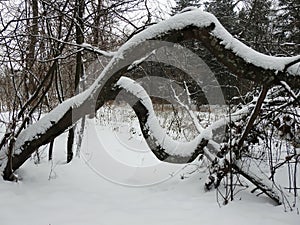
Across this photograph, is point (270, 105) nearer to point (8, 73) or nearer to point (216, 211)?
point (216, 211)

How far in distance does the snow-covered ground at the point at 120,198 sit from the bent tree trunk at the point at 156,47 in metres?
0.31

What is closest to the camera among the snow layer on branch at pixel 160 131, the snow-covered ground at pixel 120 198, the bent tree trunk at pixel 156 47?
the snow-covered ground at pixel 120 198

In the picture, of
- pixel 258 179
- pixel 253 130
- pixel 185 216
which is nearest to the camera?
pixel 185 216

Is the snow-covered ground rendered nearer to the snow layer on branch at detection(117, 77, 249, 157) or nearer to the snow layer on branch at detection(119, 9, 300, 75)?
the snow layer on branch at detection(117, 77, 249, 157)

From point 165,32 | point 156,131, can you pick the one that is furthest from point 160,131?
point 165,32

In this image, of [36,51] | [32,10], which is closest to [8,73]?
[36,51]

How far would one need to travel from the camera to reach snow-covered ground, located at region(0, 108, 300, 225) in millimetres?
2475

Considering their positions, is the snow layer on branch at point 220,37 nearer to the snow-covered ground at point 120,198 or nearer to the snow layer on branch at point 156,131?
the snow layer on branch at point 156,131

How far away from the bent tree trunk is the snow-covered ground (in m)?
0.31

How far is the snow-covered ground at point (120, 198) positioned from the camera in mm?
2475

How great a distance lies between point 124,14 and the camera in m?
4.19

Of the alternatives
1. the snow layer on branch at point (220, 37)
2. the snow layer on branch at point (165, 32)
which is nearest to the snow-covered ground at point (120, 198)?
the snow layer on branch at point (165, 32)

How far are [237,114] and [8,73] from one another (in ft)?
8.59

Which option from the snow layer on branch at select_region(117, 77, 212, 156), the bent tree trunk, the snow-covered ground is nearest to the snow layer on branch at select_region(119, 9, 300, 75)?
the bent tree trunk
